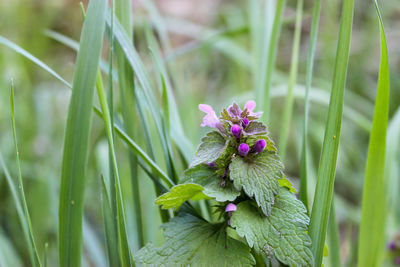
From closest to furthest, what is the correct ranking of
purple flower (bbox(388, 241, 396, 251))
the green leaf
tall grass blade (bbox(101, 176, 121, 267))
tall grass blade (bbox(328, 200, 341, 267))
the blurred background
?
the green leaf
tall grass blade (bbox(101, 176, 121, 267))
tall grass blade (bbox(328, 200, 341, 267))
purple flower (bbox(388, 241, 396, 251))
the blurred background

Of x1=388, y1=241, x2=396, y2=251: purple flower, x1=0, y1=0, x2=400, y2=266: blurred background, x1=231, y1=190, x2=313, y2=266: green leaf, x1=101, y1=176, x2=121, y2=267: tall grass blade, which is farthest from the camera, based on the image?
x1=0, y1=0, x2=400, y2=266: blurred background

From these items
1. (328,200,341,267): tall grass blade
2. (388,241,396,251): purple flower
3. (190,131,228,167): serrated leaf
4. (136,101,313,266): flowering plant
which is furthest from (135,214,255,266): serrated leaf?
(388,241,396,251): purple flower

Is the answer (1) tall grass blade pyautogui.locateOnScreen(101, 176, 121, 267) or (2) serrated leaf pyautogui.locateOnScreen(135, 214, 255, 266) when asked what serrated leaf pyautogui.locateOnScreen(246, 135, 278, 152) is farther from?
(1) tall grass blade pyautogui.locateOnScreen(101, 176, 121, 267)

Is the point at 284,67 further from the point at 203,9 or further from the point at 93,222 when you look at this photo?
the point at 93,222

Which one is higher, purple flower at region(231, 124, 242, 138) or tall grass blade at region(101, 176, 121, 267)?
purple flower at region(231, 124, 242, 138)

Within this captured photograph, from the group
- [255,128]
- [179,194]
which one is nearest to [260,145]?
[255,128]

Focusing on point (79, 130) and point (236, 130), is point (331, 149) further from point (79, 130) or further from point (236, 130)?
point (79, 130)
